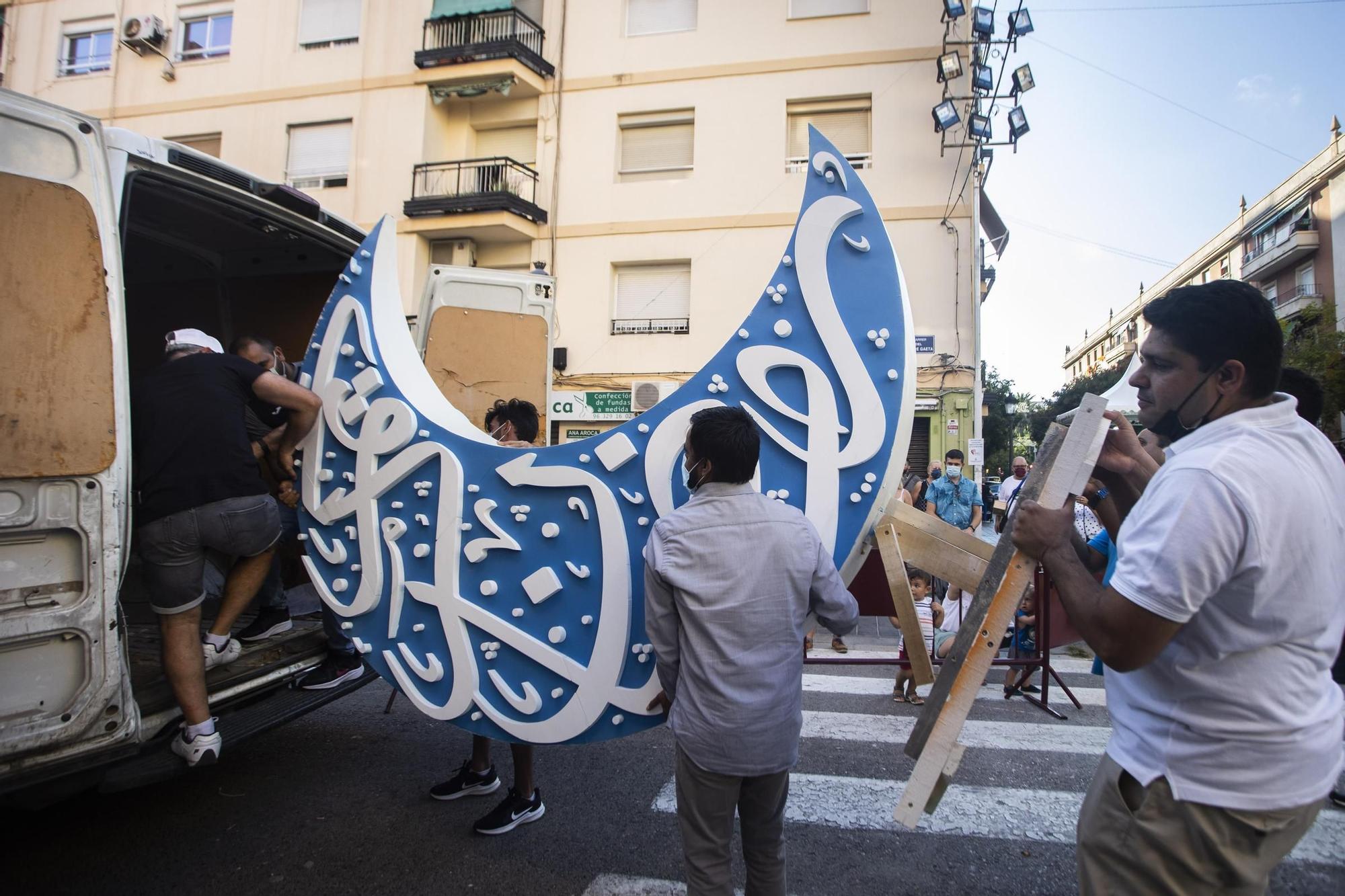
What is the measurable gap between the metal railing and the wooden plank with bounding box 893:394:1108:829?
1254 centimetres

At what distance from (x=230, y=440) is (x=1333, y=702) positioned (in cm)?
359

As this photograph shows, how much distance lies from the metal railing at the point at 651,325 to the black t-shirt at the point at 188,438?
1142 centimetres

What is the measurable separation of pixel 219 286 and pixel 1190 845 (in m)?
6.22

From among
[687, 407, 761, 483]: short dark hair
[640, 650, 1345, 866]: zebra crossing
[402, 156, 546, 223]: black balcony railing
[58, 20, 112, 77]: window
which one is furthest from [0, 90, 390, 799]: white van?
[58, 20, 112, 77]: window

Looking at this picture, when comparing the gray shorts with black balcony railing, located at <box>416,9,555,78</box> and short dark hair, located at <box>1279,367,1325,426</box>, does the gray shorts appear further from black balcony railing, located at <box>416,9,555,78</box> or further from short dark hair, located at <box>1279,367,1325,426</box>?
black balcony railing, located at <box>416,9,555,78</box>

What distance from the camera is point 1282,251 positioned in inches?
1188

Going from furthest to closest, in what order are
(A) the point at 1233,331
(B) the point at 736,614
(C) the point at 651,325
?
(C) the point at 651,325 < (B) the point at 736,614 < (A) the point at 1233,331

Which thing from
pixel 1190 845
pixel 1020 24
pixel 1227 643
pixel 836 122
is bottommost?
pixel 1190 845

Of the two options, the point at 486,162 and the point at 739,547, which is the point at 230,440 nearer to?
the point at 739,547

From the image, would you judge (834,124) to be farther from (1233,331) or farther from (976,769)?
(1233,331)

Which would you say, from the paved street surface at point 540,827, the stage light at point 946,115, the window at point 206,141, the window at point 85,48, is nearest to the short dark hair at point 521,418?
the paved street surface at point 540,827

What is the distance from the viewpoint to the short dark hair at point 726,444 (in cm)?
224

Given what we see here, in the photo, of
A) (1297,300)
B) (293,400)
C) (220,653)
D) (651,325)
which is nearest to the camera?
(293,400)

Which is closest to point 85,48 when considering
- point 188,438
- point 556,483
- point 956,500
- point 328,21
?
point 328,21
